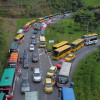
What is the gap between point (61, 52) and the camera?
3856cm

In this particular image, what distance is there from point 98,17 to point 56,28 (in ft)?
73.5

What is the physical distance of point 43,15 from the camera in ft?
269

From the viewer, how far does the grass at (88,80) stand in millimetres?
25517

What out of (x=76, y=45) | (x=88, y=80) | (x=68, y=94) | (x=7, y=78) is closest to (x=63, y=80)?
(x=68, y=94)

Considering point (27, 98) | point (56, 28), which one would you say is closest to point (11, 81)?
point (27, 98)

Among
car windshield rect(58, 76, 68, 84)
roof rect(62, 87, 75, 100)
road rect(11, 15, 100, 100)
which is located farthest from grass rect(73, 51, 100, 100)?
roof rect(62, 87, 75, 100)

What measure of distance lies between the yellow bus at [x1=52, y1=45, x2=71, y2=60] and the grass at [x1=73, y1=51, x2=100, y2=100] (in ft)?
15.8

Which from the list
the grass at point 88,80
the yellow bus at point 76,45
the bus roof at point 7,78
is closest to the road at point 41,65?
the yellow bus at point 76,45

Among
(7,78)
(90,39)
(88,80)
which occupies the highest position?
(90,39)

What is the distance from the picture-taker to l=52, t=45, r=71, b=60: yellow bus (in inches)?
1483

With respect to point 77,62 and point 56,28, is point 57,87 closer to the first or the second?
point 77,62

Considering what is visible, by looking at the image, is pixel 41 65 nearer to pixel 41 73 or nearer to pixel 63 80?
pixel 41 73

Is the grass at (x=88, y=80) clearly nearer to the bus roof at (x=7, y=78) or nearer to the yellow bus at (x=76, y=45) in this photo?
the yellow bus at (x=76, y=45)

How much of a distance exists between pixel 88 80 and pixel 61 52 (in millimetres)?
11028
